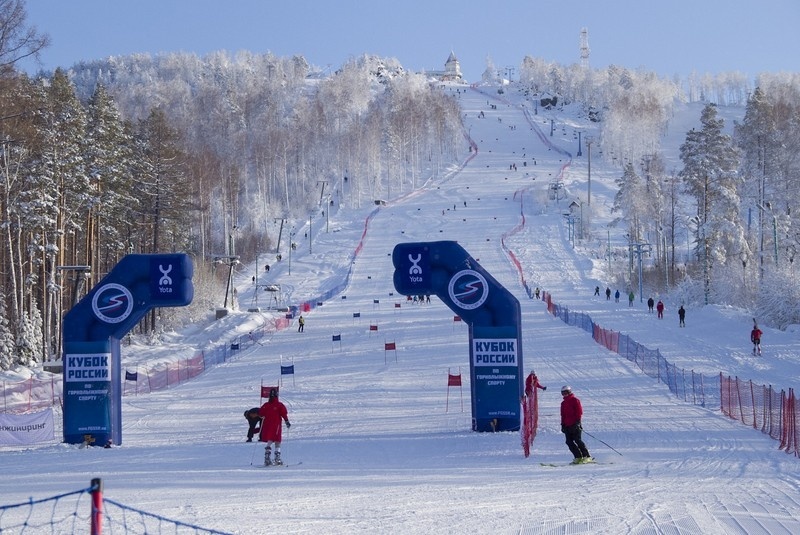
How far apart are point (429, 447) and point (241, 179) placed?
10107cm

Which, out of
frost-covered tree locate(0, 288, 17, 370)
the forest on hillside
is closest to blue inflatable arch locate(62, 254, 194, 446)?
the forest on hillside

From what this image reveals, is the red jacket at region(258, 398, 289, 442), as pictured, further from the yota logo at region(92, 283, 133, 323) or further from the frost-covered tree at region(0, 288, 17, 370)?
the frost-covered tree at region(0, 288, 17, 370)

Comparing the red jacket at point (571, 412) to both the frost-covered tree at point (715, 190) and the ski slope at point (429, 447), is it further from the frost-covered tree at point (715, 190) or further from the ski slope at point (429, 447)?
the frost-covered tree at point (715, 190)

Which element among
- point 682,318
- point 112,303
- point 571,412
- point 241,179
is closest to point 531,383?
point 571,412

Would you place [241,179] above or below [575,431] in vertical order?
above

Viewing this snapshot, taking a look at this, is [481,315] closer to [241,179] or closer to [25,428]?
[25,428]

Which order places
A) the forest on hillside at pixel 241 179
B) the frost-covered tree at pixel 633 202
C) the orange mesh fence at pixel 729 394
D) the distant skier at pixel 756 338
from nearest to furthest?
1. the orange mesh fence at pixel 729 394
2. the distant skier at pixel 756 338
3. the forest on hillside at pixel 241 179
4. the frost-covered tree at pixel 633 202

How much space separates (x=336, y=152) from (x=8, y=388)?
10214 centimetres

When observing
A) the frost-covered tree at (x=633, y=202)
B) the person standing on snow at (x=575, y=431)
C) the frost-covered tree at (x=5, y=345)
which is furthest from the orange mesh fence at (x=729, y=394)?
the frost-covered tree at (x=633, y=202)

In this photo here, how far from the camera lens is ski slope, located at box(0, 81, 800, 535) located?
924 cm

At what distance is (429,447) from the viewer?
1524 cm

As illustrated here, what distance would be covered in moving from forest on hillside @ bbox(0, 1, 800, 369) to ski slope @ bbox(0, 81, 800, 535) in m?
5.66

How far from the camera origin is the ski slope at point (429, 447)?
30.3 ft

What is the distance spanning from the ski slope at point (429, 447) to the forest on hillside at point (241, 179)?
223 inches
